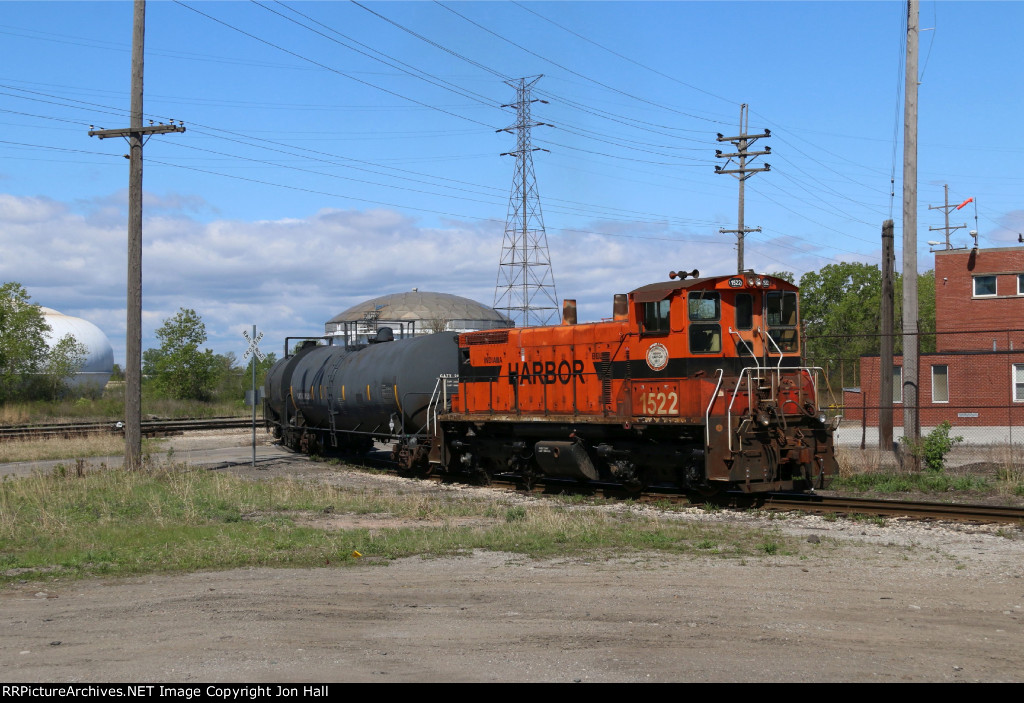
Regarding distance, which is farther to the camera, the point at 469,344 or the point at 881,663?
the point at 469,344

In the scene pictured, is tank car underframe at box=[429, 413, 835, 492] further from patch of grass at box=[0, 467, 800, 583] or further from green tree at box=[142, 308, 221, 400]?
green tree at box=[142, 308, 221, 400]

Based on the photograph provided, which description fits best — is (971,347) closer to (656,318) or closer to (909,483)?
(909,483)

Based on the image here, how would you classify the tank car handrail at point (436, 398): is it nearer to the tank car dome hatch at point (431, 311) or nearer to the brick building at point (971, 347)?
the brick building at point (971, 347)

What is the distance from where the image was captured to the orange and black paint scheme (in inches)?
599

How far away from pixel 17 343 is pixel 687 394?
5273cm

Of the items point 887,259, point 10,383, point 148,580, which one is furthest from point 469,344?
point 10,383

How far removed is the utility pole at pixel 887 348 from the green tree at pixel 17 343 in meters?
51.8

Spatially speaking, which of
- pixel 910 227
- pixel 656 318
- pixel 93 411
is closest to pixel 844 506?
pixel 656 318

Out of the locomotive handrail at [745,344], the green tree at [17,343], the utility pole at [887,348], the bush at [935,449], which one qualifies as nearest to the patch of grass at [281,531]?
the locomotive handrail at [745,344]

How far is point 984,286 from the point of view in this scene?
37.6 meters

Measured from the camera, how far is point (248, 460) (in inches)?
1081

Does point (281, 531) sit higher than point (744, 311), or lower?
lower
